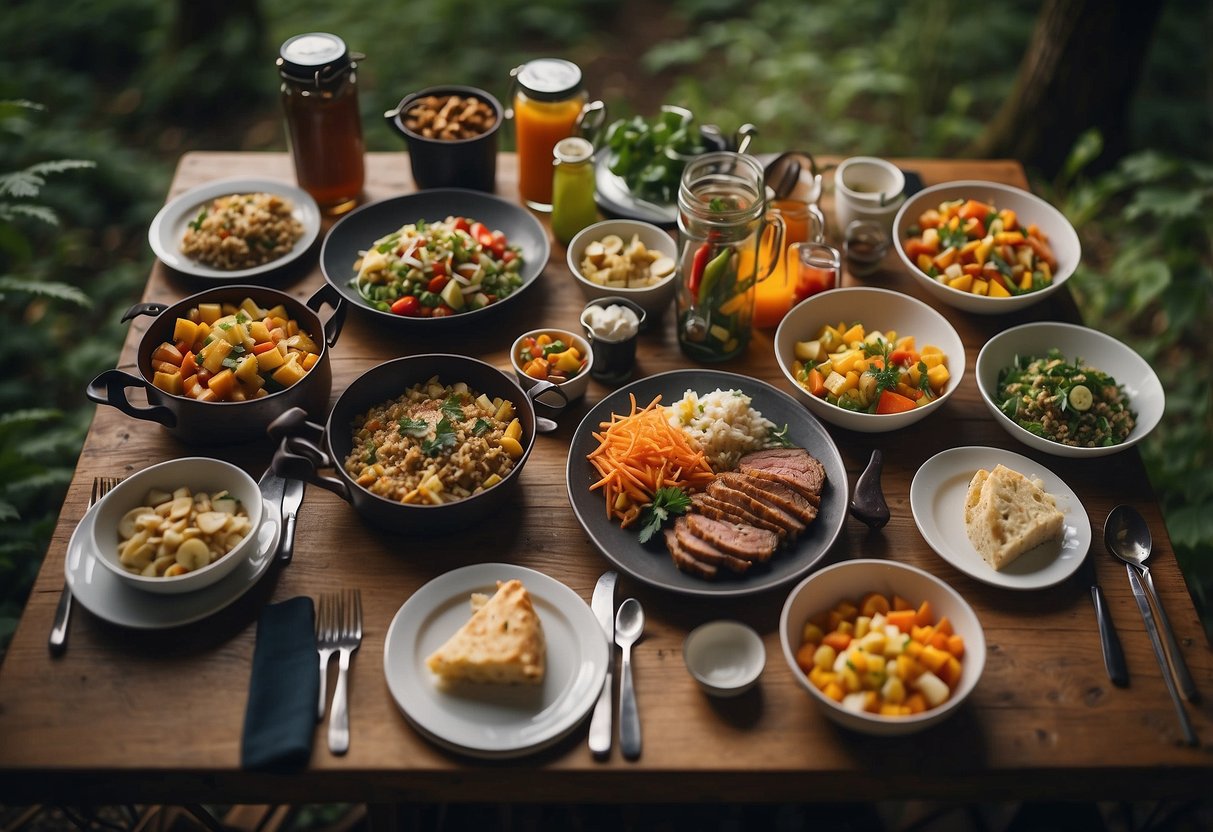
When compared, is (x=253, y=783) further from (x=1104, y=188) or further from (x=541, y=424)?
(x=1104, y=188)

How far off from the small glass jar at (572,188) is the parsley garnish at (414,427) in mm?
1206

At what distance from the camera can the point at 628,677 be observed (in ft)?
7.36

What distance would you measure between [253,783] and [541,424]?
1.19 meters

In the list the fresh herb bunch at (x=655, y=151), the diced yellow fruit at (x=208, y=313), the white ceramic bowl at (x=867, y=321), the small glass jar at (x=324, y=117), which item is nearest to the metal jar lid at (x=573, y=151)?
the fresh herb bunch at (x=655, y=151)

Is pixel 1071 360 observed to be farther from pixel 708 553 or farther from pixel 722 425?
pixel 708 553

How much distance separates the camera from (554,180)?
3496 millimetres

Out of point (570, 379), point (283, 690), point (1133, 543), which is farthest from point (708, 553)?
point (1133, 543)

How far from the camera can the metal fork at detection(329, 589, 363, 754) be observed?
2125 mm

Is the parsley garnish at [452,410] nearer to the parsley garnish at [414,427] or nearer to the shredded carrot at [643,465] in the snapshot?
the parsley garnish at [414,427]

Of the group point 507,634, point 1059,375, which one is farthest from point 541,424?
point 1059,375

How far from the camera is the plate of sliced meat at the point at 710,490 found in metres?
2.45

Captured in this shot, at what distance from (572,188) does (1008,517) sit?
189 cm

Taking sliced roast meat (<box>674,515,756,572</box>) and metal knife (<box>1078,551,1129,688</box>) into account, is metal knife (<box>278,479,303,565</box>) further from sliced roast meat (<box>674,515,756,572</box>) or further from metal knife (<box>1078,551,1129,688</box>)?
metal knife (<box>1078,551,1129,688</box>)

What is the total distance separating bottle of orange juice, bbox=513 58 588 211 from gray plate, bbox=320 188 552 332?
0.25m
